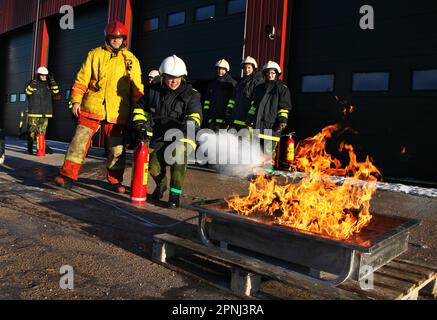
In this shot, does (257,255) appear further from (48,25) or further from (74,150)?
(48,25)

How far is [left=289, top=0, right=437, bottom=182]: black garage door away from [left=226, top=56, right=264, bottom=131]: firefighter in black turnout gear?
1729mm

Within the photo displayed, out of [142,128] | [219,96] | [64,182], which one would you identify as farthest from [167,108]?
[219,96]

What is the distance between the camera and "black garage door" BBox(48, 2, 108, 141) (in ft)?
47.7

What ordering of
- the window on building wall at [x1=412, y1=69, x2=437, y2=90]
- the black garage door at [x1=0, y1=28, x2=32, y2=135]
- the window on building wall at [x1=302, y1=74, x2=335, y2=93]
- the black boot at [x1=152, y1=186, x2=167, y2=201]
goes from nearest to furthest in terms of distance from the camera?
1. the black boot at [x1=152, y1=186, x2=167, y2=201]
2. the window on building wall at [x1=412, y1=69, x2=437, y2=90]
3. the window on building wall at [x1=302, y1=74, x2=335, y2=93]
4. the black garage door at [x1=0, y1=28, x2=32, y2=135]

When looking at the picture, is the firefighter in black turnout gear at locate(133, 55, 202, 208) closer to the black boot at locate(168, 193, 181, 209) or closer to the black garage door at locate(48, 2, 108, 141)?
the black boot at locate(168, 193, 181, 209)

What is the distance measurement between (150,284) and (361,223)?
58.0 inches

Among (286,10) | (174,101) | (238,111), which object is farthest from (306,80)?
(174,101)

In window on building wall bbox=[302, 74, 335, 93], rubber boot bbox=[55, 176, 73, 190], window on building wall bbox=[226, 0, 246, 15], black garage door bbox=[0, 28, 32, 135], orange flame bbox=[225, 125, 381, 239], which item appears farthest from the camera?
black garage door bbox=[0, 28, 32, 135]

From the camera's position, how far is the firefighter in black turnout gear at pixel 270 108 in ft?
21.0

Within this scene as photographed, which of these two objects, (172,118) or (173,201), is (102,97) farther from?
(173,201)

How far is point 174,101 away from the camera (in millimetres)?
4586

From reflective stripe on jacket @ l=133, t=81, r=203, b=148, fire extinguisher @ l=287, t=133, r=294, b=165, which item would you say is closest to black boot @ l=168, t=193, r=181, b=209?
reflective stripe on jacket @ l=133, t=81, r=203, b=148

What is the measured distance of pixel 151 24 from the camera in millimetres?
12312

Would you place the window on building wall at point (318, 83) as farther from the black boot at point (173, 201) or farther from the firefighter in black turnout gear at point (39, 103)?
the firefighter in black turnout gear at point (39, 103)
